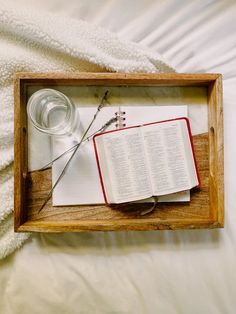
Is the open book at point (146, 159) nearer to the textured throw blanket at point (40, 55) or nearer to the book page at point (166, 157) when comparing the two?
the book page at point (166, 157)

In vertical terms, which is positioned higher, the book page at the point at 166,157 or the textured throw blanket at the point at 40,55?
the textured throw blanket at the point at 40,55

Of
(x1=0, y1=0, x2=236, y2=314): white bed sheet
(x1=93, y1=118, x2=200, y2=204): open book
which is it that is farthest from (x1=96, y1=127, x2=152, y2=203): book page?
(x1=0, y1=0, x2=236, y2=314): white bed sheet

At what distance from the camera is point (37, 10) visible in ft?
2.02

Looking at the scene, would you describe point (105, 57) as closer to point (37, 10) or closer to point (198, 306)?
point (37, 10)

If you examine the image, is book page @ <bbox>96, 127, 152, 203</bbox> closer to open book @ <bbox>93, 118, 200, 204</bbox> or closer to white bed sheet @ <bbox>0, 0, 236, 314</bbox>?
open book @ <bbox>93, 118, 200, 204</bbox>

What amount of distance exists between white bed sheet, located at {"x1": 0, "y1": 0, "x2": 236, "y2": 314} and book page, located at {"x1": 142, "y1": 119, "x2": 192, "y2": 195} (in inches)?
4.0

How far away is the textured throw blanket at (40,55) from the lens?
1.97 feet

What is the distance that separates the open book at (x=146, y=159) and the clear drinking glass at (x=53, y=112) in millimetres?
48

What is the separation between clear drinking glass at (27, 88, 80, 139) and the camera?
1.83 feet

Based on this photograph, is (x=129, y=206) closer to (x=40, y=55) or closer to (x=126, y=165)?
(x=126, y=165)

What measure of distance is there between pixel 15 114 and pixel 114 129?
16cm

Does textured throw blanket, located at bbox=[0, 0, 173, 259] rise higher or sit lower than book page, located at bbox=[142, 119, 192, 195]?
higher

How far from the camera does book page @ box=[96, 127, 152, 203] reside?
57cm

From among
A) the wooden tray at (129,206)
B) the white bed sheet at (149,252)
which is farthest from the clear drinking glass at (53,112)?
the white bed sheet at (149,252)
